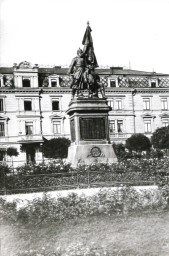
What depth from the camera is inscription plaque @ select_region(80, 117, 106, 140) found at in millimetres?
16203

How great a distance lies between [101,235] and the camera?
796cm

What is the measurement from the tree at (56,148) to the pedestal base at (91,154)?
73.0ft

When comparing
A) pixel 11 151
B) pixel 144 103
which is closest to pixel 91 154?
pixel 11 151

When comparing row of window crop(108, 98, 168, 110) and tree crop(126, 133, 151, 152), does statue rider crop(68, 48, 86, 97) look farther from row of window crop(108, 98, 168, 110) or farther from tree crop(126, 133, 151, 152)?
row of window crop(108, 98, 168, 110)

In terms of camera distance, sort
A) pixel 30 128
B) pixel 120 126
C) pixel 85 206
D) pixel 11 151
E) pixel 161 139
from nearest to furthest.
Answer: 1. pixel 85 206
2. pixel 161 139
3. pixel 11 151
4. pixel 30 128
5. pixel 120 126

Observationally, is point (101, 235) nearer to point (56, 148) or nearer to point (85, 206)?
point (85, 206)

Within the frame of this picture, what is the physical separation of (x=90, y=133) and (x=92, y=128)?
11.0 inches

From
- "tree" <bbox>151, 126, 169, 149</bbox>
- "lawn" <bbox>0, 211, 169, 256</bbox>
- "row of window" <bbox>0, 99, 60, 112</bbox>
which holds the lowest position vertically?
"lawn" <bbox>0, 211, 169, 256</bbox>

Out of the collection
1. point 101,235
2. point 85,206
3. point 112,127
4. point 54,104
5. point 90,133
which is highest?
point 54,104

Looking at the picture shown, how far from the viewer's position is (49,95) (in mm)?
46188

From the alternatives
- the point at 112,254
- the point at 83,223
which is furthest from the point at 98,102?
the point at 112,254

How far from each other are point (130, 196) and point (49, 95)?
123 feet

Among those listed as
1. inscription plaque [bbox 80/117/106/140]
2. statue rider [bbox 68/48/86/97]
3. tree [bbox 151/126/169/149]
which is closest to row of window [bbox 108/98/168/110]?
tree [bbox 151/126/169/149]

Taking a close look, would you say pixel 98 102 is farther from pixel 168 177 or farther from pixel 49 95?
pixel 49 95
